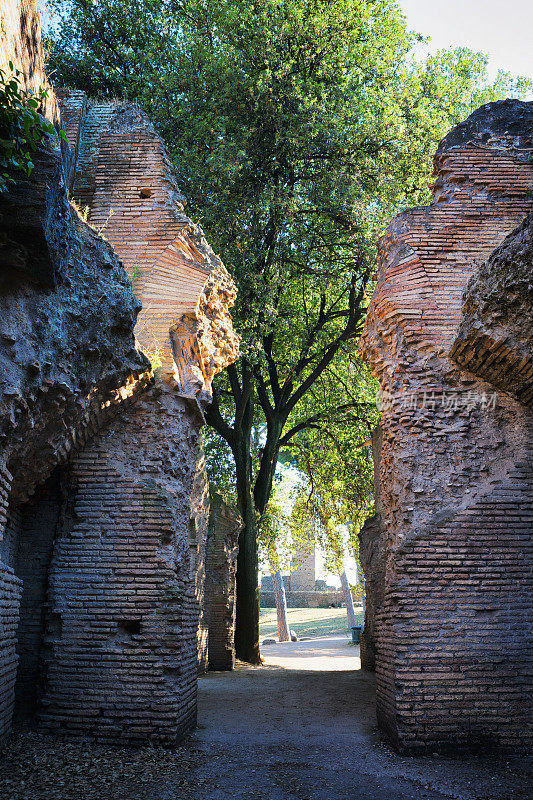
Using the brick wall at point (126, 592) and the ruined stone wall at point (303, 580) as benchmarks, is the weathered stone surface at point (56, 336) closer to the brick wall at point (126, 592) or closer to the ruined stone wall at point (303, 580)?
the brick wall at point (126, 592)

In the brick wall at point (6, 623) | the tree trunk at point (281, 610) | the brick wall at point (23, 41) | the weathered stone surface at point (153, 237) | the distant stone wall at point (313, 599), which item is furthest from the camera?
the distant stone wall at point (313, 599)

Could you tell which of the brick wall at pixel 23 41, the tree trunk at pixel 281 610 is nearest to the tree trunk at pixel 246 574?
the brick wall at pixel 23 41

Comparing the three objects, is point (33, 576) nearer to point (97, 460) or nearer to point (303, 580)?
point (97, 460)

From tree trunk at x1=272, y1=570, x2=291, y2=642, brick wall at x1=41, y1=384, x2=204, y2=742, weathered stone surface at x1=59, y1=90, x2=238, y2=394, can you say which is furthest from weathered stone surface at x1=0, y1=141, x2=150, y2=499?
tree trunk at x1=272, y1=570, x2=291, y2=642

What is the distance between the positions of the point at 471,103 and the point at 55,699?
16.1 meters

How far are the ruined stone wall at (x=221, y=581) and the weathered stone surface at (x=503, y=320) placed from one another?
22.7 ft

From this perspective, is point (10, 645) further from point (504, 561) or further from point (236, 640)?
point (236, 640)

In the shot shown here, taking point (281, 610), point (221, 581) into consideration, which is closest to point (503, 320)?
point (221, 581)

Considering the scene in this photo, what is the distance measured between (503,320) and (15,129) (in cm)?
459

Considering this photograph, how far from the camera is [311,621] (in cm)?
2897

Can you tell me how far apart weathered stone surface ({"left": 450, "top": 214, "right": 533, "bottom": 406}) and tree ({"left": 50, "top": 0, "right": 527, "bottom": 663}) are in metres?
5.12

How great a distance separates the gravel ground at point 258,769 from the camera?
486 centimetres

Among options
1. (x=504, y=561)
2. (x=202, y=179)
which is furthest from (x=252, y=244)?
(x=504, y=561)

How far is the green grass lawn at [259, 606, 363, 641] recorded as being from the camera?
2616 centimetres
